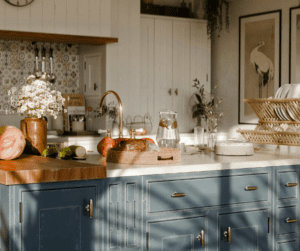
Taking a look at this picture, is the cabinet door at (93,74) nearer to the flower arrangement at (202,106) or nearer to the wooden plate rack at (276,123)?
the flower arrangement at (202,106)

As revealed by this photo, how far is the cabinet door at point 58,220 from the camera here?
1953 mm

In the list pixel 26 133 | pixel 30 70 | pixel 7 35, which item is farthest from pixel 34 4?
pixel 26 133

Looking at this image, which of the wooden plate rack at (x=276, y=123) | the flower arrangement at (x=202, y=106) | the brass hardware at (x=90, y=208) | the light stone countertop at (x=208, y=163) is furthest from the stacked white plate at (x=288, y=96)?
the flower arrangement at (x=202, y=106)

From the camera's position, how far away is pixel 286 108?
9.71 ft

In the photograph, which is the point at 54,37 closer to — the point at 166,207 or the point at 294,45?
the point at 294,45

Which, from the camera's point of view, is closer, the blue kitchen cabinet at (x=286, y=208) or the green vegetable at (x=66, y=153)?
the green vegetable at (x=66, y=153)

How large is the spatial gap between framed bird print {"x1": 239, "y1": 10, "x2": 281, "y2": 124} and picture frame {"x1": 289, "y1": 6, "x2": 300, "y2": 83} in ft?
0.58

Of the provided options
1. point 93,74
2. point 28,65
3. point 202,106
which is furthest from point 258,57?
point 28,65

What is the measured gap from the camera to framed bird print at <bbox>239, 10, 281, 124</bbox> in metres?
5.49

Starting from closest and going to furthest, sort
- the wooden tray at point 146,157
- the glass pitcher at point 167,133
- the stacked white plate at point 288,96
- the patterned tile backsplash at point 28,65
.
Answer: the wooden tray at point 146,157 < the glass pitcher at point 167,133 < the stacked white plate at point 288,96 < the patterned tile backsplash at point 28,65

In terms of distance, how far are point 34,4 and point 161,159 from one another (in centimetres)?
296

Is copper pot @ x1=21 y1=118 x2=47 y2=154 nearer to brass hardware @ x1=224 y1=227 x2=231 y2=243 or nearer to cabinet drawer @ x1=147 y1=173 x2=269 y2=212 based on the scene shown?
cabinet drawer @ x1=147 y1=173 x2=269 y2=212

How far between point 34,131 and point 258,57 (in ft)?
12.3

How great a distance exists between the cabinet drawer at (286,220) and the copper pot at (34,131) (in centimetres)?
143
